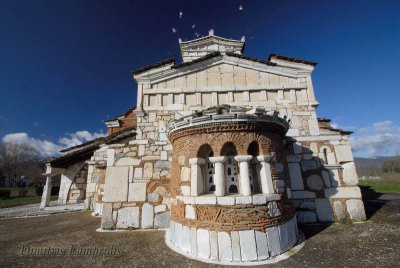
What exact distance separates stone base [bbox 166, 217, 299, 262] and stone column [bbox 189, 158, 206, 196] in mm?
883

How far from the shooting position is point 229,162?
5184 mm

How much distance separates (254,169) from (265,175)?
0.36 meters

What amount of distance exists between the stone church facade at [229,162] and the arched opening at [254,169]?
0.03 m

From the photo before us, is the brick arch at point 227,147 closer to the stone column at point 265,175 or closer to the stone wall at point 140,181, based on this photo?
the stone column at point 265,175

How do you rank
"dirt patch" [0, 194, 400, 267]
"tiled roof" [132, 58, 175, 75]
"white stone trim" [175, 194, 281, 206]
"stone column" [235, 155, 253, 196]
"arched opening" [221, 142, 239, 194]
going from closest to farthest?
"dirt patch" [0, 194, 400, 267] < "white stone trim" [175, 194, 281, 206] < "stone column" [235, 155, 253, 196] < "arched opening" [221, 142, 239, 194] < "tiled roof" [132, 58, 175, 75]

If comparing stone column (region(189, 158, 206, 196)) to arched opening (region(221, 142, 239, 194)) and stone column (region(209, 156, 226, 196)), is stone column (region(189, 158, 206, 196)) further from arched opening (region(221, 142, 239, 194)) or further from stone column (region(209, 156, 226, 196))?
arched opening (region(221, 142, 239, 194))

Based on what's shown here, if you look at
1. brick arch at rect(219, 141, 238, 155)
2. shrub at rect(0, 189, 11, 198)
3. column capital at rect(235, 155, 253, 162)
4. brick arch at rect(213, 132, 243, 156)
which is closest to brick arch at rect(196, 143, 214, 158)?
brick arch at rect(213, 132, 243, 156)

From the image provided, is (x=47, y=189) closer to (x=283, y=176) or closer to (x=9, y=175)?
(x=283, y=176)

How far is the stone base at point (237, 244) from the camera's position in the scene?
4137mm

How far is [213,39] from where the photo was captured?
12.9 metres

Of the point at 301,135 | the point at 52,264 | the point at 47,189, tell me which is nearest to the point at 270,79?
the point at 301,135

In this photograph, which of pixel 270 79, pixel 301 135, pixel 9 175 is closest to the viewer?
pixel 301 135

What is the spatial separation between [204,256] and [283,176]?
278cm

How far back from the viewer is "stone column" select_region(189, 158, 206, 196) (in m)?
4.80
